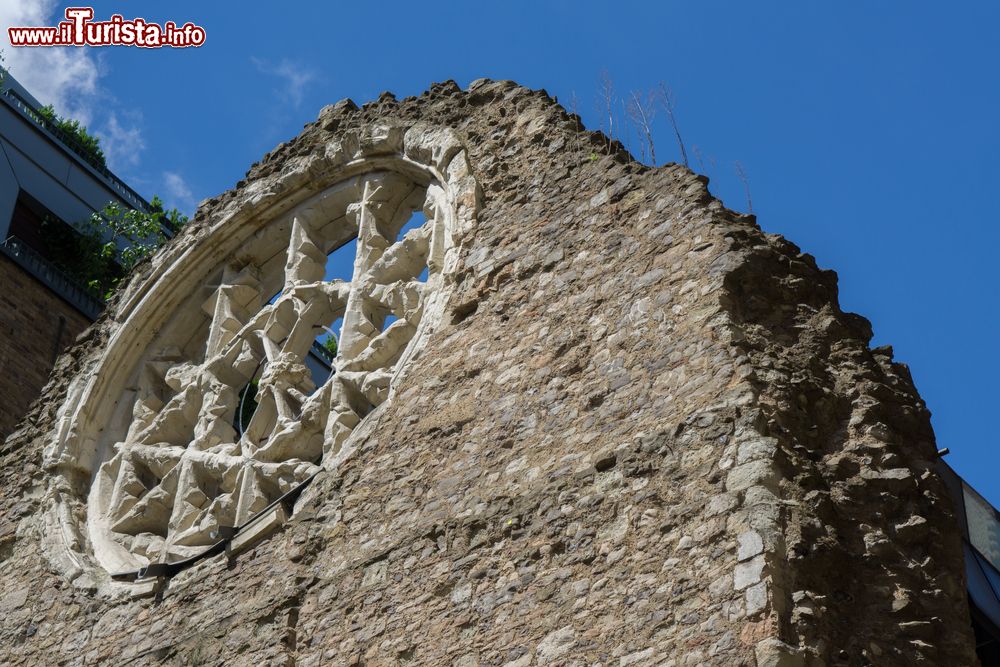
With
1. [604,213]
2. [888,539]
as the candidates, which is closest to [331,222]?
[604,213]

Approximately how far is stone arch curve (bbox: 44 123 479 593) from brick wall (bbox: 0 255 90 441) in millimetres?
2308

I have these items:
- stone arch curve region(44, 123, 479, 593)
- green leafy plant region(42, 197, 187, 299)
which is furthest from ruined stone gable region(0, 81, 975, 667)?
green leafy plant region(42, 197, 187, 299)

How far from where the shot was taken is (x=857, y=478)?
18.4 ft

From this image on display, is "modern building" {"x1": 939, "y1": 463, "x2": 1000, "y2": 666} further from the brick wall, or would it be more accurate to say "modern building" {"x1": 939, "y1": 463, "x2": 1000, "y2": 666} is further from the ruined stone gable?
the brick wall

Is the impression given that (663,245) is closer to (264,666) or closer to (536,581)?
(536,581)

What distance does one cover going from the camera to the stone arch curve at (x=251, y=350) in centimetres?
801

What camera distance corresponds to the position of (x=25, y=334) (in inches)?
492

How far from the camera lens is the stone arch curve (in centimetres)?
801

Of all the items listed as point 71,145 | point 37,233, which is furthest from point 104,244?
point 71,145

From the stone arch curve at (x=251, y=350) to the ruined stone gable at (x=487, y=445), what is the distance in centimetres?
2

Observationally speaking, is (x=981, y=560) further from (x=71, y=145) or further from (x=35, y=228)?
(x=71, y=145)

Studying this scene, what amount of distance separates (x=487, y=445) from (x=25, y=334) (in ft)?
23.1

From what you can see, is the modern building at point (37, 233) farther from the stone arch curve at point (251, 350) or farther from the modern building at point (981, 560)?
the modern building at point (981, 560)

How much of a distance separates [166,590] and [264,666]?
1.26m
